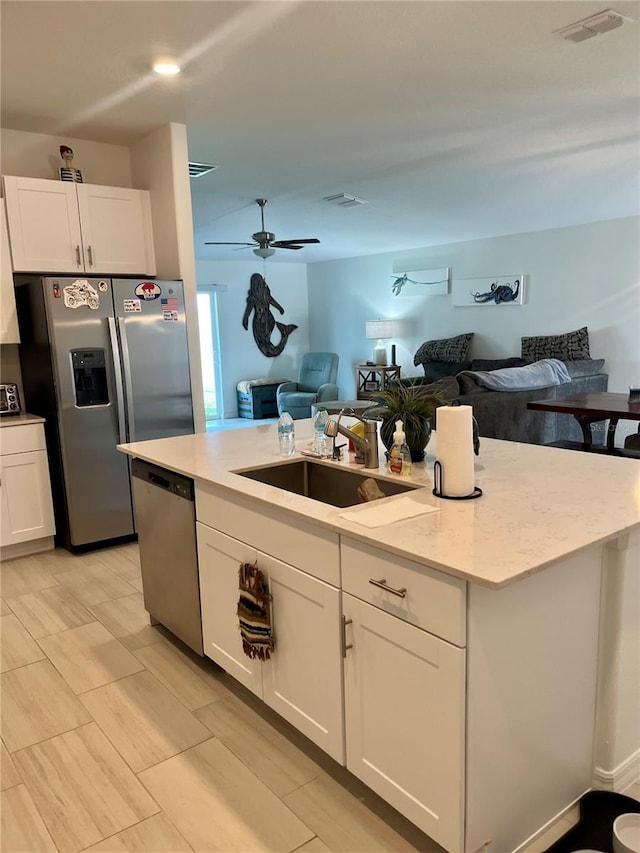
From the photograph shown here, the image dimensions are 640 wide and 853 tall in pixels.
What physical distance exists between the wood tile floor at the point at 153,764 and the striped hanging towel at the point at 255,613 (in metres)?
0.36

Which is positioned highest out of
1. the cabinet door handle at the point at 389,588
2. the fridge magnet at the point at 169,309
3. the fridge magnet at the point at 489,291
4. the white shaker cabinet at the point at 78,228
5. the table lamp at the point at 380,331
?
the white shaker cabinet at the point at 78,228

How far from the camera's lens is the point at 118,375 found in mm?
3805

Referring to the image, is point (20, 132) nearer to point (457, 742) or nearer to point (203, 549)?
point (203, 549)

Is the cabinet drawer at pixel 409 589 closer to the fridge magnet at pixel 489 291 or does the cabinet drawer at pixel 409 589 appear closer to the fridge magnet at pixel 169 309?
the fridge magnet at pixel 169 309

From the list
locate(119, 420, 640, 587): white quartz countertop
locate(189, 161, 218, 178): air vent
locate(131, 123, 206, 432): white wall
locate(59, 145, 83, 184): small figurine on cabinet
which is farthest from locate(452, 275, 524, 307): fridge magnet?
locate(119, 420, 640, 587): white quartz countertop

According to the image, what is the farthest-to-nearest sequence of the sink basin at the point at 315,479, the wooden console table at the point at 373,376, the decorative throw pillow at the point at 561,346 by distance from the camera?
the wooden console table at the point at 373,376 < the decorative throw pillow at the point at 561,346 < the sink basin at the point at 315,479

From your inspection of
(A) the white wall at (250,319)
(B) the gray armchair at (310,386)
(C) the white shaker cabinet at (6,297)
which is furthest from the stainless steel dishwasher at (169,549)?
(A) the white wall at (250,319)

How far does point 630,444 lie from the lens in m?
4.46

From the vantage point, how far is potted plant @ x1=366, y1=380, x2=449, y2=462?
213cm

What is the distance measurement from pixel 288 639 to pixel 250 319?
315 inches

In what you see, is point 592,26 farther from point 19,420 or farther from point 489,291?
point 489,291

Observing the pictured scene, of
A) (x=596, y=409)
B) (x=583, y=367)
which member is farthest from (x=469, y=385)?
(x=583, y=367)

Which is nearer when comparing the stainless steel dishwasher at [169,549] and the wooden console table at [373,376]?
the stainless steel dishwasher at [169,549]

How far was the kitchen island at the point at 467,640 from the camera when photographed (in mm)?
1398
